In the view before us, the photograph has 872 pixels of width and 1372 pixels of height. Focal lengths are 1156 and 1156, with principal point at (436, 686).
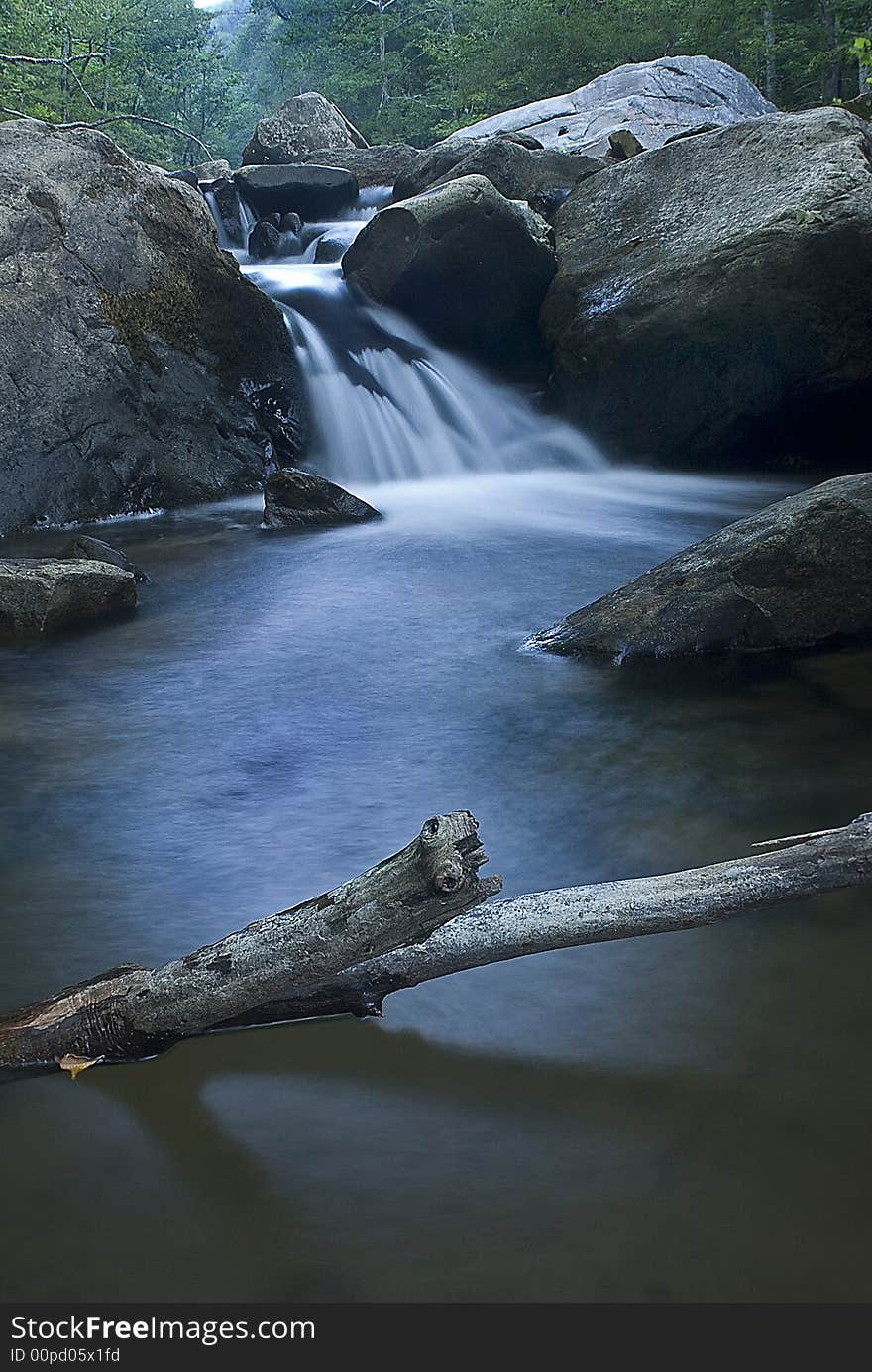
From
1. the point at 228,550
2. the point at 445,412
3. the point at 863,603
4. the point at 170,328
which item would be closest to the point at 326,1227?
the point at 863,603

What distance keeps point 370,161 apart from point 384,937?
2046cm

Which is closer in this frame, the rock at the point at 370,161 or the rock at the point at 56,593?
the rock at the point at 56,593

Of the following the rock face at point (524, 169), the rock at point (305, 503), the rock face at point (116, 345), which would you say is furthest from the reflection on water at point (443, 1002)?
the rock face at point (524, 169)

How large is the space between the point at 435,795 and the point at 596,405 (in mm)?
8009

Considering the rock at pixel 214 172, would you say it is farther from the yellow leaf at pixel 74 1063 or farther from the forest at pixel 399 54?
the yellow leaf at pixel 74 1063

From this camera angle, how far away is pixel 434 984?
9.41 ft

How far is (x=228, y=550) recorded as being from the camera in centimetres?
848

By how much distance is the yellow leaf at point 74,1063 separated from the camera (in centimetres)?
241

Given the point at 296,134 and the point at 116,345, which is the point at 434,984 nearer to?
the point at 116,345

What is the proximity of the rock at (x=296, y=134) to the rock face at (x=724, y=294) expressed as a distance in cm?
1346

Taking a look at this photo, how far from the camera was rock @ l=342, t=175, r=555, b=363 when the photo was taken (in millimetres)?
11133

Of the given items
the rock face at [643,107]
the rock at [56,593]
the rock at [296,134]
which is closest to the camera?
the rock at [56,593]

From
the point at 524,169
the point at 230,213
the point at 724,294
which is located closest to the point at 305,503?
the point at 724,294

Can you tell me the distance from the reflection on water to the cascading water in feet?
16.0
